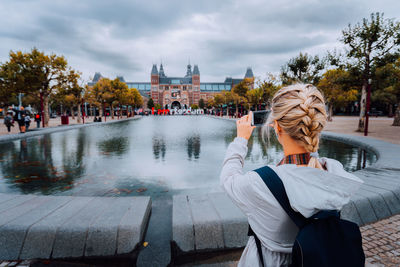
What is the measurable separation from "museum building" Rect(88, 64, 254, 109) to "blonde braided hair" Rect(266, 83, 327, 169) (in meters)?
129

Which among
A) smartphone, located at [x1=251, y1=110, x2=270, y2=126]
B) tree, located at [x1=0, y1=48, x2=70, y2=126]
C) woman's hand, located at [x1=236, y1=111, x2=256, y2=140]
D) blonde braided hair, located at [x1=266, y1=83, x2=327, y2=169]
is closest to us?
blonde braided hair, located at [x1=266, y1=83, x2=327, y2=169]

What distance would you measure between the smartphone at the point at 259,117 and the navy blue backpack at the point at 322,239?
0.60 metres

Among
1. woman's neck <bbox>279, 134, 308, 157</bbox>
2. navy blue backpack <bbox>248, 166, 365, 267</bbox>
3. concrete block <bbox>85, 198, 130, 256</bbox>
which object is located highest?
woman's neck <bbox>279, 134, 308, 157</bbox>

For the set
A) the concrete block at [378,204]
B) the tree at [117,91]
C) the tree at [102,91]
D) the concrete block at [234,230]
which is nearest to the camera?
the concrete block at [234,230]

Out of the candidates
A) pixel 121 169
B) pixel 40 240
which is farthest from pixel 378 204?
pixel 121 169

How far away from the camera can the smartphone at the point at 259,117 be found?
147 cm

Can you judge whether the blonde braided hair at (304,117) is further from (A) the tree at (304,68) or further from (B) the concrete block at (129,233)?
(A) the tree at (304,68)

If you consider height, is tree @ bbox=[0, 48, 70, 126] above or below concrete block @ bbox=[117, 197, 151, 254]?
above

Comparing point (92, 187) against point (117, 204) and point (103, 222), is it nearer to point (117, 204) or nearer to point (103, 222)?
point (117, 204)

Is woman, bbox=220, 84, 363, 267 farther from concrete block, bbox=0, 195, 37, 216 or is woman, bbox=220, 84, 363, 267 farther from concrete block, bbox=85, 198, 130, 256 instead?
concrete block, bbox=0, 195, 37, 216

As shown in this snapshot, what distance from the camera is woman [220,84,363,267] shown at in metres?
0.87

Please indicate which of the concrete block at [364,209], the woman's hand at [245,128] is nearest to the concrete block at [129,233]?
the woman's hand at [245,128]

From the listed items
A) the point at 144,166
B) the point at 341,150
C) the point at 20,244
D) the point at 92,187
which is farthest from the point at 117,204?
the point at 341,150

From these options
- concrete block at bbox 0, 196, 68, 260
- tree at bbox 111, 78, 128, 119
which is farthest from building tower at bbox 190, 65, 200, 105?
concrete block at bbox 0, 196, 68, 260
